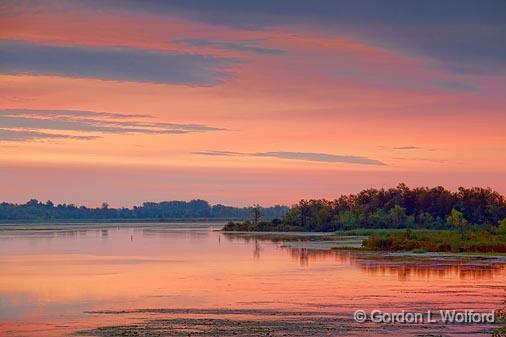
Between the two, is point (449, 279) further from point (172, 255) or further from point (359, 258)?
point (172, 255)

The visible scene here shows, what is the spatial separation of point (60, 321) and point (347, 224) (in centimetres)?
10228

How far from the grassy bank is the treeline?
37.9 meters

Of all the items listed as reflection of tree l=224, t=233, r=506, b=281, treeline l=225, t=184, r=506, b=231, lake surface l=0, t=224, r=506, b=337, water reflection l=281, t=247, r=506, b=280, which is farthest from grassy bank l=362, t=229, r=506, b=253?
treeline l=225, t=184, r=506, b=231

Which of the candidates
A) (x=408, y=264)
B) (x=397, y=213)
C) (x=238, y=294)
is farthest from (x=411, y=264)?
(x=397, y=213)

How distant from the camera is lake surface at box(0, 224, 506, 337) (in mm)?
25734

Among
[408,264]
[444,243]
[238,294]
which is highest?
[444,243]

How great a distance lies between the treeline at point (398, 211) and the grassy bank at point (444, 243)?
37858mm

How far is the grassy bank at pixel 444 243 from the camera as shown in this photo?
65.2 metres

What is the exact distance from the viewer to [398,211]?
409ft

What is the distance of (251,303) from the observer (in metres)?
31.7

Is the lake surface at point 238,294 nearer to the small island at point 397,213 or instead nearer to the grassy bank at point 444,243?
the grassy bank at point 444,243

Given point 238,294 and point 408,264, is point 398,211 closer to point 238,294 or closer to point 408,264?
point 408,264

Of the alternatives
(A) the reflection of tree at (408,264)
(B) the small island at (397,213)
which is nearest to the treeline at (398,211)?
(B) the small island at (397,213)

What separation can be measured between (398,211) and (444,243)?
57.8 m
